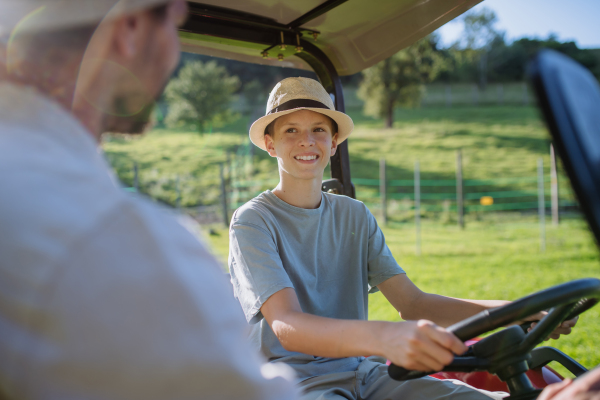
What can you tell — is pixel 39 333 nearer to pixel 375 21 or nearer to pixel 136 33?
pixel 136 33

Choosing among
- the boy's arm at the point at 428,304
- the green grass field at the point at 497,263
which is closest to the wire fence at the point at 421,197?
the green grass field at the point at 497,263

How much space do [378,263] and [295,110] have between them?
772 millimetres

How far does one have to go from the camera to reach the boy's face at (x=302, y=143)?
2068 millimetres

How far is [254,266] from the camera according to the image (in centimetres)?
172

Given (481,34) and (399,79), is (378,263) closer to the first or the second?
(399,79)

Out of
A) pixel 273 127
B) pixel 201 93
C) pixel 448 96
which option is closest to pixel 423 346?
pixel 273 127

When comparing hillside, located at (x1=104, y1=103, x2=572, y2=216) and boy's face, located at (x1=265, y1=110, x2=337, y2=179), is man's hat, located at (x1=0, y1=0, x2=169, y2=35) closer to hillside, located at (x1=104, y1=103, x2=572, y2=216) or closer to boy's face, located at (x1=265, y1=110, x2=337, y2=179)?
boy's face, located at (x1=265, y1=110, x2=337, y2=179)

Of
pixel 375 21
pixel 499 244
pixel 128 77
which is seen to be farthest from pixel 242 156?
pixel 128 77

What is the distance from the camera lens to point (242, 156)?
21.1m

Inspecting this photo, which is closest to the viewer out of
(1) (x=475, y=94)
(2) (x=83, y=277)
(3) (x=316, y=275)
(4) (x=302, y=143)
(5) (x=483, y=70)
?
(2) (x=83, y=277)

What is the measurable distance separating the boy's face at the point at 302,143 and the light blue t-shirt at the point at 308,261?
0.51ft

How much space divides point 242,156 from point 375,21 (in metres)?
19.0

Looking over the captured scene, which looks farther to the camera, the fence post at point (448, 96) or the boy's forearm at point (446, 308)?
the fence post at point (448, 96)

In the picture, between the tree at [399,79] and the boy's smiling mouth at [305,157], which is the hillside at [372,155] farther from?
the boy's smiling mouth at [305,157]
